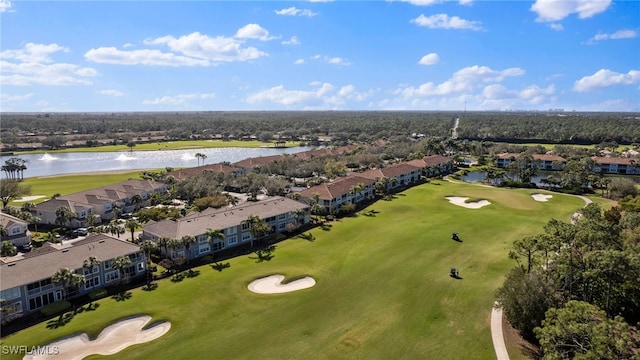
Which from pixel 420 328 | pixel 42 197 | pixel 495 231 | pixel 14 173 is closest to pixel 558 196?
pixel 495 231

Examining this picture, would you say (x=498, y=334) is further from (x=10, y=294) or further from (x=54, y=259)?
(x=10, y=294)

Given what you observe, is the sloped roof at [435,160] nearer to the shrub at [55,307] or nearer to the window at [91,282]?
the window at [91,282]

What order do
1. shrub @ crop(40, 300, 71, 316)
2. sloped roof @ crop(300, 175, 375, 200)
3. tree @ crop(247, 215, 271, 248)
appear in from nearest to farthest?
shrub @ crop(40, 300, 71, 316)
tree @ crop(247, 215, 271, 248)
sloped roof @ crop(300, 175, 375, 200)

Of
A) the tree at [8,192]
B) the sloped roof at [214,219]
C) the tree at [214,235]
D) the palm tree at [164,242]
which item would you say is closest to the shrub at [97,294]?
the palm tree at [164,242]

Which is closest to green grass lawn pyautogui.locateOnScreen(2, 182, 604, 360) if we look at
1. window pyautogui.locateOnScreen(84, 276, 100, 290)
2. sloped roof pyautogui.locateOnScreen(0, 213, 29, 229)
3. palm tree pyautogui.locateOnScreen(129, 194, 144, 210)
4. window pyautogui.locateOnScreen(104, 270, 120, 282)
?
window pyautogui.locateOnScreen(84, 276, 100, 290)

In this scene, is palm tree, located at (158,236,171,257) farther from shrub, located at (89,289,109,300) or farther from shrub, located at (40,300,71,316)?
shrub, located at (40,300,71,316)

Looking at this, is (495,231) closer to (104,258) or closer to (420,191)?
(420,191)

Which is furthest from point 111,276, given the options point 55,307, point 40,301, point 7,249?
point 7,249
